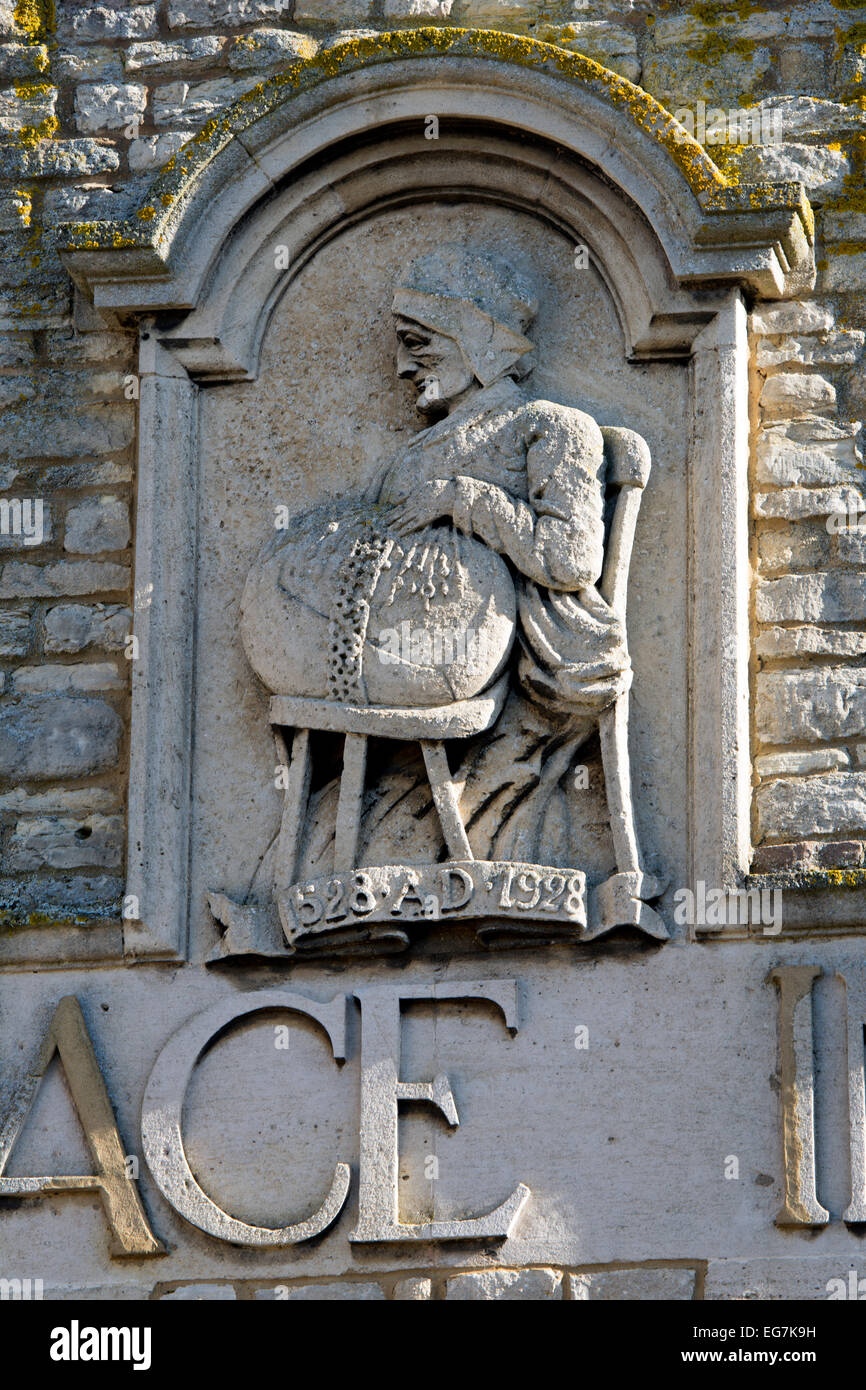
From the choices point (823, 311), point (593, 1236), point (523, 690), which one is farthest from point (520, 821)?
point (823, 311)

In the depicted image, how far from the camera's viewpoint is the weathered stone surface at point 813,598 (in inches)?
261

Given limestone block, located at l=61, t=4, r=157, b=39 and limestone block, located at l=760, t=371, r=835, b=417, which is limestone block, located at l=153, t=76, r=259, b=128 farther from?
limestone block, located at l=760, t=371, r=835, b=417

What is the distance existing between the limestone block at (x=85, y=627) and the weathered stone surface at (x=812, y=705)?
1.52 metres

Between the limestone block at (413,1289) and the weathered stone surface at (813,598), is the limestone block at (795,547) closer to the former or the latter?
the weathered stone surface at (813,598)

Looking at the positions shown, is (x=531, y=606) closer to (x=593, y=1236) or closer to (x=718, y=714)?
(x=718, y=714)

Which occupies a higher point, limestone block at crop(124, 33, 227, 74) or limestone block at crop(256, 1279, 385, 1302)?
limestone block at crop(124, 33, 227, 74)

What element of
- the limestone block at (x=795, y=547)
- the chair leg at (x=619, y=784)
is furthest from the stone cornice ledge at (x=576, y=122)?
the chair leg at (x=619, y=784)

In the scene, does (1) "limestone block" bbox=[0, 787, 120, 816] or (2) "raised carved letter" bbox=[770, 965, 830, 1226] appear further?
(1) "limestone block" bbox=[0, 787, 120, 816]

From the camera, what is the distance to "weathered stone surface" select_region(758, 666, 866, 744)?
6523 mm

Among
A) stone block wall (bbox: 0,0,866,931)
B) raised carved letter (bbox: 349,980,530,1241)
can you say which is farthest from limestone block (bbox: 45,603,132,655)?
raised carved letter (bbox: 349,980,530,1241)

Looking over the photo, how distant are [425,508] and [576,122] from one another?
1.01 meters

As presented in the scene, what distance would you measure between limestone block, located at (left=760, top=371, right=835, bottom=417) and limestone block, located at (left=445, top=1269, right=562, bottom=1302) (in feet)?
6.83

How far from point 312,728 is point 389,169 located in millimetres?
1481

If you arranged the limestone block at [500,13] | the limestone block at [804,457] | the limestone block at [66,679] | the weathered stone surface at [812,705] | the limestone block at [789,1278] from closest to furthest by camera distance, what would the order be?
1. the limestone block at [789,1278]
2. the weathered stone surface at [812,705]
3. the limestone block at [804,457]
4. the limestone block at [66,679]
5. the limestone block at [500,13]
